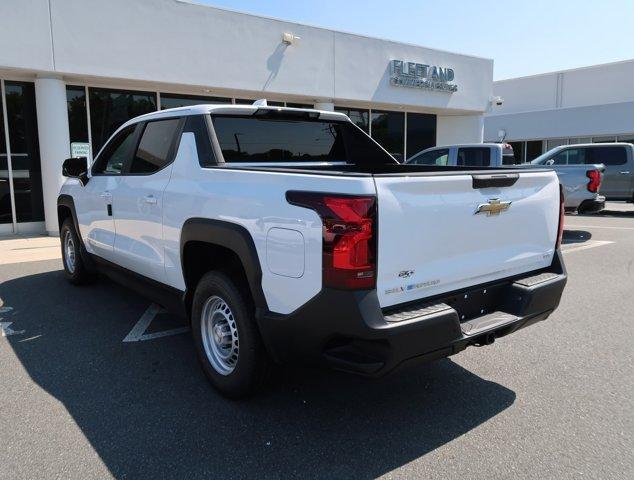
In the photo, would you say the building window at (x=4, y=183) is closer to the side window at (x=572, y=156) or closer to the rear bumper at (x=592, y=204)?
the rear bumper at (x=592, y=204)

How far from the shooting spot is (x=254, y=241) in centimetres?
295

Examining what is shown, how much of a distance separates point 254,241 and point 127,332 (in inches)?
93.6

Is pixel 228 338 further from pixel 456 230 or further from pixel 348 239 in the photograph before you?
pixel 456 230

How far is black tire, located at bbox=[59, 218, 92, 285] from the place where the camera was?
5934mm

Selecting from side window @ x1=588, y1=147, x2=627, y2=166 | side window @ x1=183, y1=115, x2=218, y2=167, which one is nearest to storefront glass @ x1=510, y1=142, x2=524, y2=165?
side window @ x1=588, y1=147, x2=627, y2=166

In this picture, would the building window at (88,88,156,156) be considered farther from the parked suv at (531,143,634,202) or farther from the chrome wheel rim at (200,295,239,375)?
the parked suv at (531,143,634,202)

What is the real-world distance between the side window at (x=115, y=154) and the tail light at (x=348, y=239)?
279 cm

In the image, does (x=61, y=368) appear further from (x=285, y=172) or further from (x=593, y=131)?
(x=593, y=131)

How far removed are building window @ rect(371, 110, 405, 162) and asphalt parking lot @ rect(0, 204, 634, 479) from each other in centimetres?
1223

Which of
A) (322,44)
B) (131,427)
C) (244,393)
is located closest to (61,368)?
(131,427)

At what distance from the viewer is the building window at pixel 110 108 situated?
11.4 metres

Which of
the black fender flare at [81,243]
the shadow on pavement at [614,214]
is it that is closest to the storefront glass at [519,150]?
the shadow on pavement at [614,214]

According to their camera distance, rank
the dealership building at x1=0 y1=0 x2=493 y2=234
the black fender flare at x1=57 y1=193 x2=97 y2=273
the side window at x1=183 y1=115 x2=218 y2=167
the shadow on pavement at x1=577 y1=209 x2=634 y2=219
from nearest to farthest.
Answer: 1. the side window at x1=183 y1=115 x2=218 y2=167
2. the black fender flare at x1=57 y1=193 x2=97 y2=273
3. the dealership building at x1=0 y1=0 x2=493 y2=234
4. the shadow on pavement at x1=577 y1=209 x2=634 y2=219

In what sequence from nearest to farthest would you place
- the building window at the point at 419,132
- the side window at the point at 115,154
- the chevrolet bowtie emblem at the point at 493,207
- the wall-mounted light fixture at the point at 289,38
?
1. the chevrolet bowtie emblem at the point at 493,207
2. the side window at the point at 115,154
3. the wall-mounted light fixture at the point at 289,38
4. the building window at the point at 419,132
